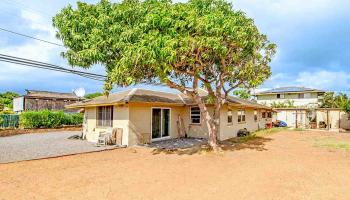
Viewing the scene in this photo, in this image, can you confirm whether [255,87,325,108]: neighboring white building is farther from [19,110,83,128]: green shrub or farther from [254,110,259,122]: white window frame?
[19,110,83,128]: green shrub

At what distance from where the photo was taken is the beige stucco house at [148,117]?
52.3ft

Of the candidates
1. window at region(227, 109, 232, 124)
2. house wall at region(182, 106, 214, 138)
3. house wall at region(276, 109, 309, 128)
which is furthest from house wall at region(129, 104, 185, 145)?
house wall at region(276, 109, 309, 128)

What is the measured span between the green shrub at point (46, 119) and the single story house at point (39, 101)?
6.57 meters

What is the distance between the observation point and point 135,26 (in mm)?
11008

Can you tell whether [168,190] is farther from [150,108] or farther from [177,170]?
[150,108]

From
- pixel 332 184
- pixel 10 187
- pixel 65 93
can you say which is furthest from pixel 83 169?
pixel 65 93

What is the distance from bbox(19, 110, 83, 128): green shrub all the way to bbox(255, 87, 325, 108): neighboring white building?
35263mm

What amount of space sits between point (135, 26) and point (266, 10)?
6991 millimetres

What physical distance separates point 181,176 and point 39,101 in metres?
30.3

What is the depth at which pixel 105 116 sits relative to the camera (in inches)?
694

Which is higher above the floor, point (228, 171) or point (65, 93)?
point (65, 93)

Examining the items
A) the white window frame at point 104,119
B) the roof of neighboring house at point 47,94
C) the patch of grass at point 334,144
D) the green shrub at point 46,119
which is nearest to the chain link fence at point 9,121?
the green shrub at point 46,119

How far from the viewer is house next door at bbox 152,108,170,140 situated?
17734 millimetres

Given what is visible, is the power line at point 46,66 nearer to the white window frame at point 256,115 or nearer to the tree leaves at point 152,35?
the tree leaves at point 152,35
